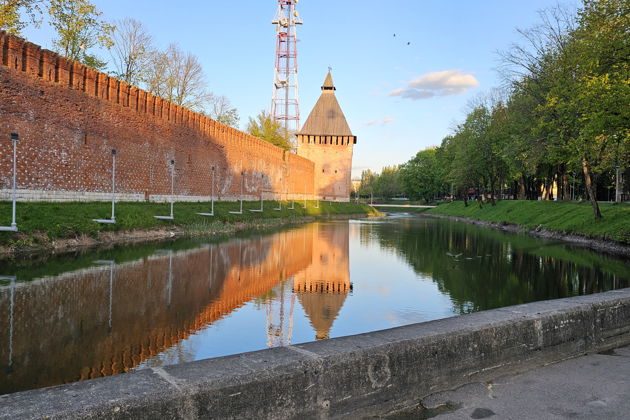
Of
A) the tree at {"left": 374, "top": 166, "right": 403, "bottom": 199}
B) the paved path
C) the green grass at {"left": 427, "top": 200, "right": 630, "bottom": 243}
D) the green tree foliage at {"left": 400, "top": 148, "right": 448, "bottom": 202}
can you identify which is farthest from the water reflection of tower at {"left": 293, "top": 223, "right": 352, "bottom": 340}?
the tree at {"left": 374, "top": 166, "right": 403, "bottom": 199}

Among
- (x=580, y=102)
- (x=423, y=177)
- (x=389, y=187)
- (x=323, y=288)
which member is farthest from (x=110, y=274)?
(x=389, y=187)

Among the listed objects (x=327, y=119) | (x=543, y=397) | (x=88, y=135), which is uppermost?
(x=327, y=119)

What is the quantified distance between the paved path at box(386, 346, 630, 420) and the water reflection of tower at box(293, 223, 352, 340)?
8.47ft

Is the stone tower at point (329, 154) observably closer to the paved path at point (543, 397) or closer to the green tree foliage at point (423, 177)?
the green tree foliage at point (423, 177)

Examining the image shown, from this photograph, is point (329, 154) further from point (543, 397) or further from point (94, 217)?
point (543, 397)

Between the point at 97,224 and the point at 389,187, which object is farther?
the point at 389,187

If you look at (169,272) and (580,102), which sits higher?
(580,102)

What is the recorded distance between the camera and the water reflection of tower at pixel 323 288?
6684 millimetres

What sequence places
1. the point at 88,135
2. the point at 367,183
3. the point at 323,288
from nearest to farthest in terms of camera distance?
the point at 323,288, the point at 88,135, the point at 367,183

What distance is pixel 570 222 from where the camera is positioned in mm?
23172

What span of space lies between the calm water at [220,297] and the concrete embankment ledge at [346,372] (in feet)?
6.75

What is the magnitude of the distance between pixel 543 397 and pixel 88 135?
17.5 m

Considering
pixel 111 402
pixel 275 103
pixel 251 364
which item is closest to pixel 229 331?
pixel 251 364

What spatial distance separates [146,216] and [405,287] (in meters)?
11.5
